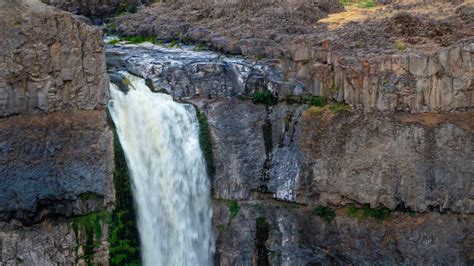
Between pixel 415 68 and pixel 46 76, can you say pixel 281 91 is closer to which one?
pixel 415 68

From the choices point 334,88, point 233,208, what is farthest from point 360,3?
point 233,208

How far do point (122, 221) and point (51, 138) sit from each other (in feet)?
12.3

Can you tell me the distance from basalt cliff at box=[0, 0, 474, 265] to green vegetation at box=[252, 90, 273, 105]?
41 millimetres

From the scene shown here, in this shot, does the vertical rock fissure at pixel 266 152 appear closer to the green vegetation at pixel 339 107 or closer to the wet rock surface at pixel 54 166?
the green vegetation at pixel 339 107

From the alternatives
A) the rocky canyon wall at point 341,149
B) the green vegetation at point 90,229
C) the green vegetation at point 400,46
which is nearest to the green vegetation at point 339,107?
the rocky canyon wall at point 341,149

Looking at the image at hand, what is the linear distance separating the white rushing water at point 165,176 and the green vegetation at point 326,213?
3.93 m

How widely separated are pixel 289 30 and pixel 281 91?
570cm

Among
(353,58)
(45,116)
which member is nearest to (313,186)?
(353,58)

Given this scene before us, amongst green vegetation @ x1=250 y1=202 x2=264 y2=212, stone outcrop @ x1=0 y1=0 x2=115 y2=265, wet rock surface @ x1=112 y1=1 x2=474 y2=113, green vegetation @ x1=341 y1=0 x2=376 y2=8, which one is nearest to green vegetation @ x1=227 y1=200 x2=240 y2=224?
green vegetation @ x1=250 y1=202 x2=264 y2=212

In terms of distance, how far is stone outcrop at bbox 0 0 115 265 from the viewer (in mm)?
25266

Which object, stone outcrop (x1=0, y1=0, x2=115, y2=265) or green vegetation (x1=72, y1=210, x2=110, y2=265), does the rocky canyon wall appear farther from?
green vegetation (x1=72, y1=210, x2=110, y2=265)

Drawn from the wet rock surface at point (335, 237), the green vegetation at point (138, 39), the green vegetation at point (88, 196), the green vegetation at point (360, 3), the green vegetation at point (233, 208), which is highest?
the green vegetation at point (360, 3)

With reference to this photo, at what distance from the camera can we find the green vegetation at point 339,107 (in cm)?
2836

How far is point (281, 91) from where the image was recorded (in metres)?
29.7
